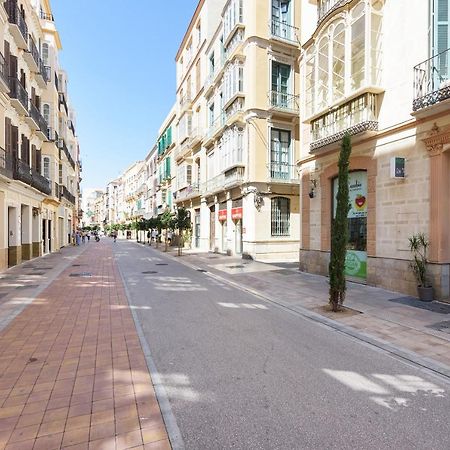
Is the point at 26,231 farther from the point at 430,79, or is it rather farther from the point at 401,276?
the point at 430,79

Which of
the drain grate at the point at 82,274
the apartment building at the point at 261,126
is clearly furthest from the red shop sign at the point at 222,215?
the drain grate at the point at 82,274

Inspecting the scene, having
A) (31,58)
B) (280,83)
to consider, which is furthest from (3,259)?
(280,83)

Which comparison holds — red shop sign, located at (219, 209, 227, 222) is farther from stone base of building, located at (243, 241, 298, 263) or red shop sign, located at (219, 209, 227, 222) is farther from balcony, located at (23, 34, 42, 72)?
balcony, located at (23, 34, 42, 72)

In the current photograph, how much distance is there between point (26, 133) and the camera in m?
18.3

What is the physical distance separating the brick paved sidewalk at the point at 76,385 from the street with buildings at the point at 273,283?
0.02 m

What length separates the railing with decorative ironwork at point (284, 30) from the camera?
19938mm

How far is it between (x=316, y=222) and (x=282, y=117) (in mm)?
9627

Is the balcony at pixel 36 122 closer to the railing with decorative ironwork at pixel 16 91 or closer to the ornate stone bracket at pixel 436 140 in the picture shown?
the railing with decorative ironwork at pixel 16 91

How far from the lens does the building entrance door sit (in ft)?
36.3

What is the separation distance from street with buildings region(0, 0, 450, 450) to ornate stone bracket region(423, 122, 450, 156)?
0.04m

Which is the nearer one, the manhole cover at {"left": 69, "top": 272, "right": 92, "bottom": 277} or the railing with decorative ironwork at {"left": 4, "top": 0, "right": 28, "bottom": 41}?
the manhole cover at {"left": 69, "top": 272, "right": 92, "bottom": 277}

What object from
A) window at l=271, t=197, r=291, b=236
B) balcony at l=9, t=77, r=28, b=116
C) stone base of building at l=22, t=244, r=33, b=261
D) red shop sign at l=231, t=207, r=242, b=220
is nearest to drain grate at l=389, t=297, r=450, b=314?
window at l=271, t=197, r=291, b=236

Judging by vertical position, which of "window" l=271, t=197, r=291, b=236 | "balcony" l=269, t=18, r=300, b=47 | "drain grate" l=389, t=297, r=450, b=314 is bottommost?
"drain grate" l=389, t=297, r=450, b=314

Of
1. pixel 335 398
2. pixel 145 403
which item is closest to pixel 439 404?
pixel 335 398
